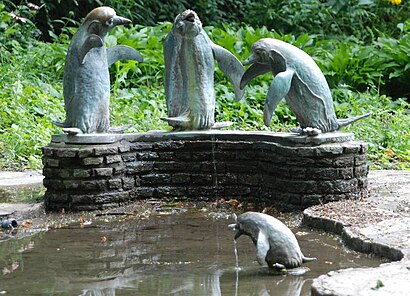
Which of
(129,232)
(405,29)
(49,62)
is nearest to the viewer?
(129,232)

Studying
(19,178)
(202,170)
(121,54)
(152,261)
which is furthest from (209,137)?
(152,261)

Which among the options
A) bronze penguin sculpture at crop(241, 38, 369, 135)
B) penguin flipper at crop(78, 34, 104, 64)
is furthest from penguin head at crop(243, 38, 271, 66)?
penguin flipper at crop(78, 34, 104, 64)

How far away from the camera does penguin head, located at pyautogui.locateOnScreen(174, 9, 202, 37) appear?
805 centimetres

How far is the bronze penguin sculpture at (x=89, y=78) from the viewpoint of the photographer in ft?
25.5

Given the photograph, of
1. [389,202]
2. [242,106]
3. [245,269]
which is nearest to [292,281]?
[245,269]

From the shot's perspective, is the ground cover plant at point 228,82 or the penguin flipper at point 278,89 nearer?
the penguin flipper at point 278,89

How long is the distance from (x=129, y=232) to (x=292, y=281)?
201 cm

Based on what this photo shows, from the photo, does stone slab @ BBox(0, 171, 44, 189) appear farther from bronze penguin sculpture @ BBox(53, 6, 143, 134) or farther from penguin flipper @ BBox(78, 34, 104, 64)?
penguin flipper @ BBox(78, 34, 104, 64)

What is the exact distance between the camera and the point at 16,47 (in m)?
13.5

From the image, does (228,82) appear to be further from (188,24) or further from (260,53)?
(260,53)

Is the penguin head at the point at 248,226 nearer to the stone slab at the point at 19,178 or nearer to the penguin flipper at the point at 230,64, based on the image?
the penguin flipper at the point at 230,64

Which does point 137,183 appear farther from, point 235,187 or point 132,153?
point 235,187

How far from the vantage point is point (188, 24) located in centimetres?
807

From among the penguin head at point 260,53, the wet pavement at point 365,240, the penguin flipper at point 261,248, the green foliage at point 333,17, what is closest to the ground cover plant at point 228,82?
the green foliage at point 333,17
